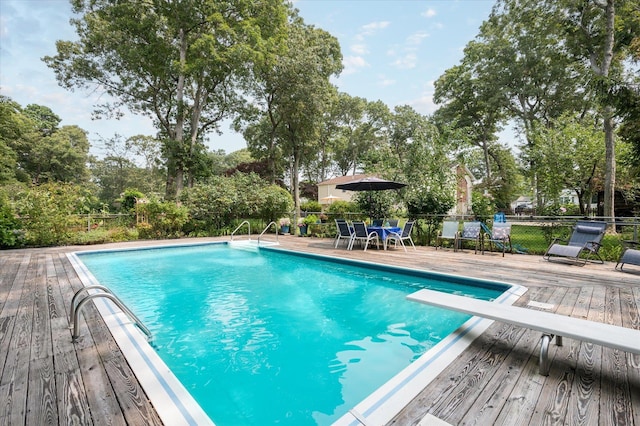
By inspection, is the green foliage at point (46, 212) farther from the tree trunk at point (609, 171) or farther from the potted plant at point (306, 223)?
the tree trunk at point (609, 171)

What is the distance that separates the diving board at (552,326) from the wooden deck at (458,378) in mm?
244

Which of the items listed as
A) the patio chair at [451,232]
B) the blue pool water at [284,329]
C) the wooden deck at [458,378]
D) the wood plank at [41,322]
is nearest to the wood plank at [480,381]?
the wooden deck at [458,378]

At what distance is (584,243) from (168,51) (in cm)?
1901

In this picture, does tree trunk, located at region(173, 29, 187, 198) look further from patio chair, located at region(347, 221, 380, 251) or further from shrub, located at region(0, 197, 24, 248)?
patio chair, located at region(347, 221, 380, 251)

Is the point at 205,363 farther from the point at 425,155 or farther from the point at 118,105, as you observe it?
the point at 118,105

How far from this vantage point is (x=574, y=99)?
63.3 feet

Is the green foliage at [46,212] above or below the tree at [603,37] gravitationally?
below

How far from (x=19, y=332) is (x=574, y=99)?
2666 cm

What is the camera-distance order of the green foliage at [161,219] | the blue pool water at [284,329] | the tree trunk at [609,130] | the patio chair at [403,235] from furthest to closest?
1. the green foliage at [161,219]
2. the tree trunk at [609,130]
3. the patio chair at [403,235]
4. the blue pool water at [284,329]

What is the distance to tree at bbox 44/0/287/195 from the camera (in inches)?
589

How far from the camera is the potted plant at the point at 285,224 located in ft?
45.6

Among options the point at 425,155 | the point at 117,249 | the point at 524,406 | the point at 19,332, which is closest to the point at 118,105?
the point at 117,249

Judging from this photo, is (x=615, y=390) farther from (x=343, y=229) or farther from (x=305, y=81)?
(x=305, y=81)

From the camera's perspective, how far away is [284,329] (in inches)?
154
